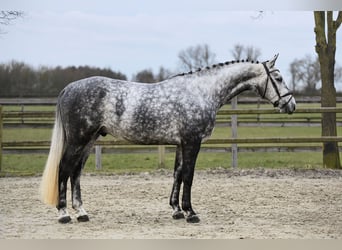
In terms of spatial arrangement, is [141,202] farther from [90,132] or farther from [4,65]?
[4,65]

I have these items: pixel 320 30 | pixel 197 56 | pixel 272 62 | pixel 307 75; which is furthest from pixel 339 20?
pixel 272 62

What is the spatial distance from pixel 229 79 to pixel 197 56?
3.66 metres

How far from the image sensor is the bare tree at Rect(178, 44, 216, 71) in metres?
7.80

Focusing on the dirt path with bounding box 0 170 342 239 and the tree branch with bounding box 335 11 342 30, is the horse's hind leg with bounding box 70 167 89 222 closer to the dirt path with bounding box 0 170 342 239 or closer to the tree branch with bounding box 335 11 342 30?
the dirt path with bounding box 0 170 342 239

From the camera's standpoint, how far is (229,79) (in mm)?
4637

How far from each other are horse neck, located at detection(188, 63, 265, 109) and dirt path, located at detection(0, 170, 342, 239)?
1.21 meters

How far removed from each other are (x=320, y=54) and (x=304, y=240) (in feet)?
15.7

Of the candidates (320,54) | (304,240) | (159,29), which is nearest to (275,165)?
(320,54)

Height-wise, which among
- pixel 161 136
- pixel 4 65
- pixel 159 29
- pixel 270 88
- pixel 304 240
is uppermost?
pixel 159 29

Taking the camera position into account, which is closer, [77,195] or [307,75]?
[77,195]

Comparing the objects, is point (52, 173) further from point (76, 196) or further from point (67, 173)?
point (76, 196)

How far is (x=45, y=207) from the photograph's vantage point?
522 cm

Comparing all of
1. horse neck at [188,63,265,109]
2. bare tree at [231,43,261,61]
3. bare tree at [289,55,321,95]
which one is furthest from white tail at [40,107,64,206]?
bare tree at [289,55,321,95]

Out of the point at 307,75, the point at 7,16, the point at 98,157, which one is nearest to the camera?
the point at 7,16
